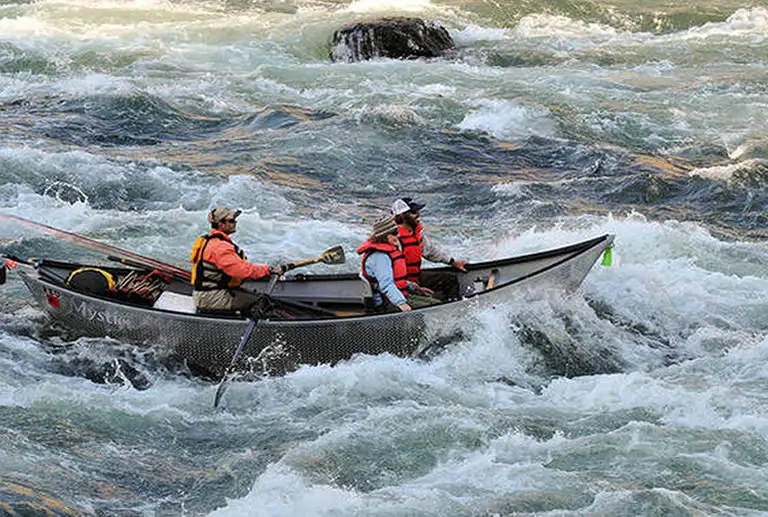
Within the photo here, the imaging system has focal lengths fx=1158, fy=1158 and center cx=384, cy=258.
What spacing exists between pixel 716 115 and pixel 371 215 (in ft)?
23.2

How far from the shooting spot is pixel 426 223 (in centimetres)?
1442

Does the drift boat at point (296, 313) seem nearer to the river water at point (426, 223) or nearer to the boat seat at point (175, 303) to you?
the boat seat at point (175, 303)

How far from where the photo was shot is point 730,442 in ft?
26.8

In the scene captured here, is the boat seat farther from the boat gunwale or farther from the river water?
the river water

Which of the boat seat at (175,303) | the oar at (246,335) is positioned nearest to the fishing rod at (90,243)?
the boat seat at (175,303)

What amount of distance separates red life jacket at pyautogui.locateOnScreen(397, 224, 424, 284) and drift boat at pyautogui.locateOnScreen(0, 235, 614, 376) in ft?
1.53

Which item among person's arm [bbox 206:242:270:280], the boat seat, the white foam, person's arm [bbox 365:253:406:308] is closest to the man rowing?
person's arm [bbox 206:242:270:280]

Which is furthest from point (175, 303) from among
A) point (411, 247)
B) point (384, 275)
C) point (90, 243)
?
point (90, 243)

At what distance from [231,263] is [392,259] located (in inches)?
53.5

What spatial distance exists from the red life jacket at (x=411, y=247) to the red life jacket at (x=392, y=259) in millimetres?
244

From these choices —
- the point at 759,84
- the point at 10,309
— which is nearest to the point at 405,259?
the point at 10,309

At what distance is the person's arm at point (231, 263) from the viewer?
963 centimetres

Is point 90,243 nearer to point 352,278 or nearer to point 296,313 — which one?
point 296,313

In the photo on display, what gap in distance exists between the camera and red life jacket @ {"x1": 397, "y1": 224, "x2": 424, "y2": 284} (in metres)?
10.2
